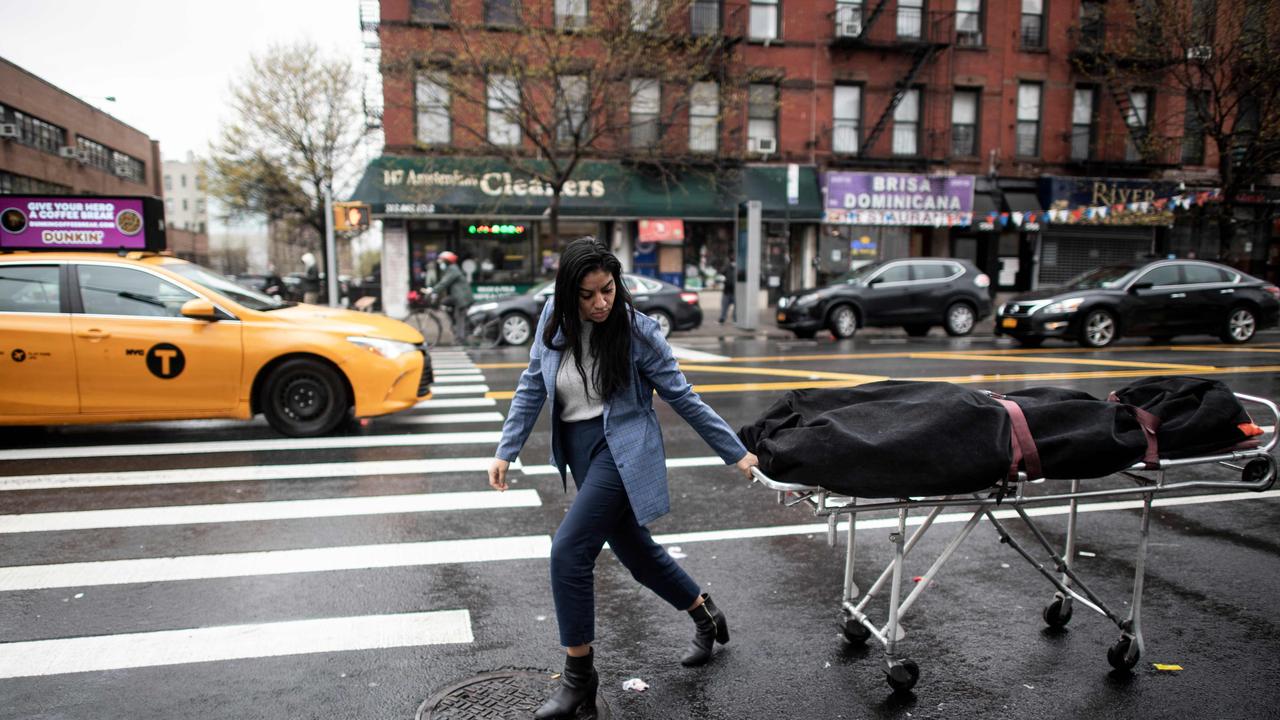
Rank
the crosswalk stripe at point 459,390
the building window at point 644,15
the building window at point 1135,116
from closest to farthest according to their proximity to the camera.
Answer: the crosswalk stripe at point 459,390, the building window at point 644,15, the building window at point 1135,116

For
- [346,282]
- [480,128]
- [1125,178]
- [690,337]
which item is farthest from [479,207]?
[1125,178]

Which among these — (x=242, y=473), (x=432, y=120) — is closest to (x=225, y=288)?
(x=242, y=473)

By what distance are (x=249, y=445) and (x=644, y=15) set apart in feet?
48.2

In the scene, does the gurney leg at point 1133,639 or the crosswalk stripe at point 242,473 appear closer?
the gurney leg at point 1133,639

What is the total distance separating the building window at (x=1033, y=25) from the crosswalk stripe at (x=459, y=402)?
23647 millimetres

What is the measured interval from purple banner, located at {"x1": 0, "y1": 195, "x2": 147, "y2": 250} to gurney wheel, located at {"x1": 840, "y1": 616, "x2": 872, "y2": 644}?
930 centimetres

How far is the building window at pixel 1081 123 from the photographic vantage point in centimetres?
2681

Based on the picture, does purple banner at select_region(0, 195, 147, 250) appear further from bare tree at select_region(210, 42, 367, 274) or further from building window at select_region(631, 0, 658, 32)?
bare tree at select_region(210, 42, 367, 274)

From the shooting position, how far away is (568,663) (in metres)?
3.19

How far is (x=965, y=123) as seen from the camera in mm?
26281

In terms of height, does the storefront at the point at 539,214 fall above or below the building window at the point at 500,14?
below

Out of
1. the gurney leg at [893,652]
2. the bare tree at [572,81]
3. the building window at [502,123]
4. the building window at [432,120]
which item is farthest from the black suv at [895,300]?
the gurney leg at [893,652]

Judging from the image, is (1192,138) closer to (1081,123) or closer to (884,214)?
(1081,123)

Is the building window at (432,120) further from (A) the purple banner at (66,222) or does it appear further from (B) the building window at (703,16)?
(A) the purple banner at (66,222)
